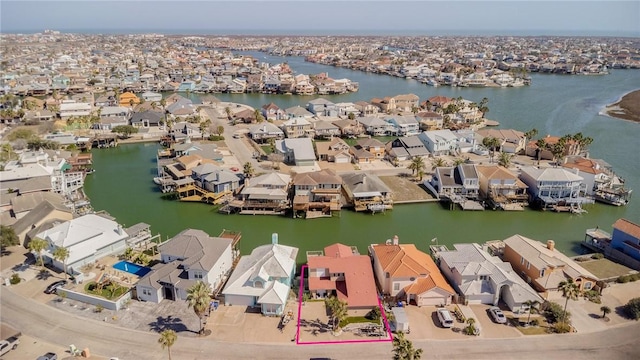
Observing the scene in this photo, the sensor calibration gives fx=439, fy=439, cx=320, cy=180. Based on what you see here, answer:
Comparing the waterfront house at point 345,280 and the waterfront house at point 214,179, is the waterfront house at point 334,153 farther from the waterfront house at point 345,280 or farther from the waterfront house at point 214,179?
the waterfront house at point 345,280

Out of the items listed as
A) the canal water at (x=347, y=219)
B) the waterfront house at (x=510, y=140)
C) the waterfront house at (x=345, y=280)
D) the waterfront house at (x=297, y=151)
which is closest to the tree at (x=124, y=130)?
the canal water at (x=347, y=219)

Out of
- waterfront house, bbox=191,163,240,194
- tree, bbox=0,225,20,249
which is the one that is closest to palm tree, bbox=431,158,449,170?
waterfront house, bbox=191,163,240,194

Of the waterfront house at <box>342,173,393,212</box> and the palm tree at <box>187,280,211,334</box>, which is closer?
the palm tree at <box>187,280,211,334</box>

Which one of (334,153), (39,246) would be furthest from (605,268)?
(39,246)

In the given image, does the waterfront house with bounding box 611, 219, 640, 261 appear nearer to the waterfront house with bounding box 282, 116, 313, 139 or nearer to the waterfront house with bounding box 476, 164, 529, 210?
the waterfront house with bounding box 476, 164, 529, 210

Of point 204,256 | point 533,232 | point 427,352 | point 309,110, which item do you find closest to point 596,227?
point 533,232

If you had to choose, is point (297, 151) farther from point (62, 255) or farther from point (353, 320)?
point (353, 320)

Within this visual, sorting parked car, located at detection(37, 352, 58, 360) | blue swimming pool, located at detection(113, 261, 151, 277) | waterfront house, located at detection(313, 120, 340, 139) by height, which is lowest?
parked car, located at detection(37, 352, 58, 360)
